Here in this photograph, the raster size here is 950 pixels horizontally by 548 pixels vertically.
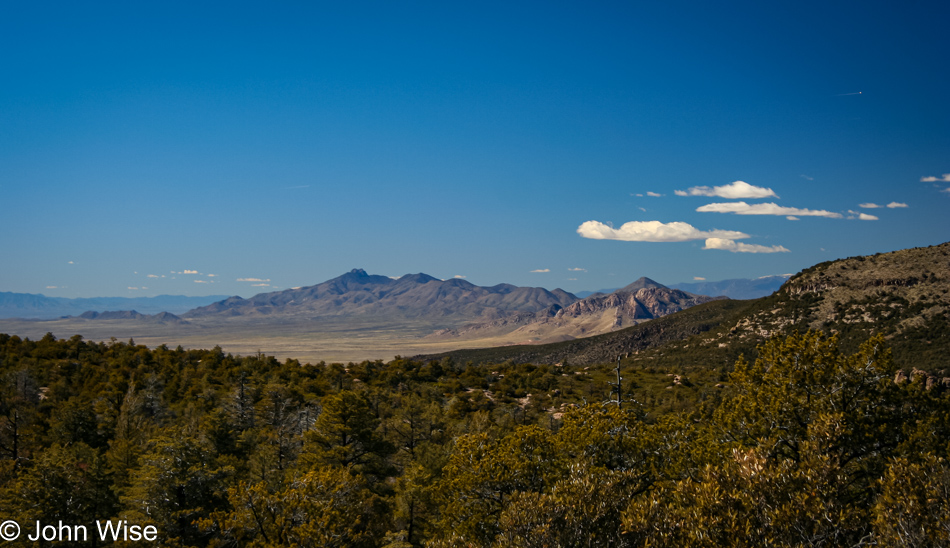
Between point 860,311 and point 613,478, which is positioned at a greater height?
point 860,311

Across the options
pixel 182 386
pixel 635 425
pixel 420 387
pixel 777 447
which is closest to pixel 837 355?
pixel 777 447

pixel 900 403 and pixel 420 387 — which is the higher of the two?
pixel 900 403

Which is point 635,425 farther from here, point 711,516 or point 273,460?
point 273,460

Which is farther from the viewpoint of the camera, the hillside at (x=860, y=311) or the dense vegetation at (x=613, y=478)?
the hillside at (x=860, y=311)

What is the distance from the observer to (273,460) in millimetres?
29859

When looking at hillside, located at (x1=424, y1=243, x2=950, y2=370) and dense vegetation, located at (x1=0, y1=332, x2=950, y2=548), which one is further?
hillside, located at (x1=424, y1=243, x2=950, y2=370)

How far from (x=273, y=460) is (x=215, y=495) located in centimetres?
577

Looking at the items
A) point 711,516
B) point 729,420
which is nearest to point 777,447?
point 729,420

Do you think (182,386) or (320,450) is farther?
(182,386)

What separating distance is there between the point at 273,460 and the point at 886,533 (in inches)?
1133

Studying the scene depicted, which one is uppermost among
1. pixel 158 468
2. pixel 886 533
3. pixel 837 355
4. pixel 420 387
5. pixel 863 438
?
pixel 837 355

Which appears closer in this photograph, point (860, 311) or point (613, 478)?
point (613, 478)

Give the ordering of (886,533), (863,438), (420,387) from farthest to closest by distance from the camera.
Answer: (420,387)
(863,438)
(886,533)

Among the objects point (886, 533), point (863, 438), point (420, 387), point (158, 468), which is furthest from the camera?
point (420, 387)
